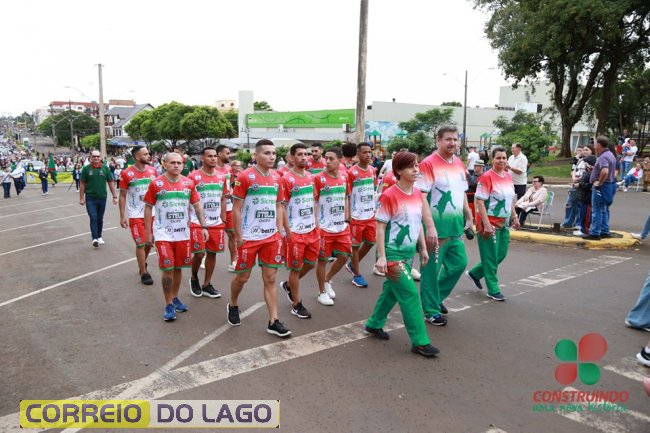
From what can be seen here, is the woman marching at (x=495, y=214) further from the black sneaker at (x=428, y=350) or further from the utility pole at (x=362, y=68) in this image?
the utility pole at (x=362, y=68)

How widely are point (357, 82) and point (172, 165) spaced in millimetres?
9821

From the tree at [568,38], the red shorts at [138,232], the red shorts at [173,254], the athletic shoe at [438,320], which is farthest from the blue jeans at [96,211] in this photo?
the tree at [568,38]

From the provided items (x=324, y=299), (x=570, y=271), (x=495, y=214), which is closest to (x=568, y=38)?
(x=570, y=271)

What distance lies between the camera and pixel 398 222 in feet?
15.9

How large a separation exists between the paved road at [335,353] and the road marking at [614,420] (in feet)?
0.05

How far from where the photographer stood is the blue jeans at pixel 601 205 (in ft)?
31.1

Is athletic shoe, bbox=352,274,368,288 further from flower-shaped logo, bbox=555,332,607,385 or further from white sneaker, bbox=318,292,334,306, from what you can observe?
flower-shaped logo, bbox=555,332,607,385

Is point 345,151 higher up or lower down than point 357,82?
lower down

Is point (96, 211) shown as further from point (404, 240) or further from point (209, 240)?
point (404, 240)

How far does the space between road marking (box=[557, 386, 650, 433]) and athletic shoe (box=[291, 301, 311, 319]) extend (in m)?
2.95

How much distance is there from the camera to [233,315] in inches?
221

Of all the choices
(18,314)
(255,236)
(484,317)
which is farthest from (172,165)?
(484,317)

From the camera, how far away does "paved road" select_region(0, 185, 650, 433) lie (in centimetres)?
379

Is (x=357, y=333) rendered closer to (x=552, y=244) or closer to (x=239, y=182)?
(x=239, y=182)
